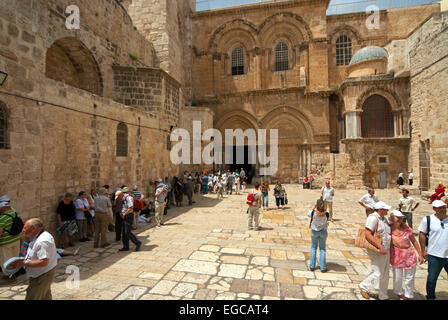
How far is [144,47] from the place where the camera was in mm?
14391

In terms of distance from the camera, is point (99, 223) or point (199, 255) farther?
point (99, 223)

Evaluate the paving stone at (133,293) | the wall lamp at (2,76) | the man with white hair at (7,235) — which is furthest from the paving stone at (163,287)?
the wall lamp at (2,76)

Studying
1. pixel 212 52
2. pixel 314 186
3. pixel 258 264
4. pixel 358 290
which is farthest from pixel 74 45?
pixel 314 186

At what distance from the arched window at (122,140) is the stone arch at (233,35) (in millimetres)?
15383

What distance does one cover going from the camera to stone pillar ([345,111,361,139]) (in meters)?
16.1

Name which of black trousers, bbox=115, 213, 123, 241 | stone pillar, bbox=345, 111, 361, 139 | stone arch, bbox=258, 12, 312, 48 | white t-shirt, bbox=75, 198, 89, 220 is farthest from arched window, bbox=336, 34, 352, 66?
white t-shirt, bbox=75, 198, 89, 220

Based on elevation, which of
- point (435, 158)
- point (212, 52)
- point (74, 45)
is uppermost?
point (212, 52)

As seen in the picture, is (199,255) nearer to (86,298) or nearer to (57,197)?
(86,298)

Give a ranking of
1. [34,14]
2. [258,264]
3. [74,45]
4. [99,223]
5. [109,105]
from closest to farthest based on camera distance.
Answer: [258,264], [34,14], [99,223], [109,105], [74,45]

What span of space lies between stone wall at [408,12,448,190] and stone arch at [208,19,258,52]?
454 inches

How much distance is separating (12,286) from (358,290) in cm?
569

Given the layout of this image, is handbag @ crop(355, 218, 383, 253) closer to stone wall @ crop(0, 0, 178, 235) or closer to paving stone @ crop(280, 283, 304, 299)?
paving stone @ crop(280, 283, 304, 299)

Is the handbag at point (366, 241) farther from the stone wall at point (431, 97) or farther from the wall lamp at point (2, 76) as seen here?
the stone wall at point (431, 97)

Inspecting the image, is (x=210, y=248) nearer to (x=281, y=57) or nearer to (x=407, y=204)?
(x=407, y=204)
